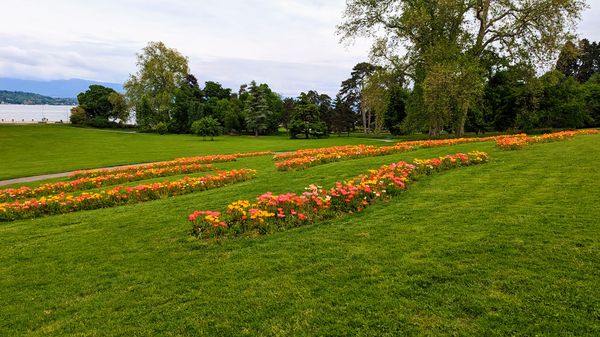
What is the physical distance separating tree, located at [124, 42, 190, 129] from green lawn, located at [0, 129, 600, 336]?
6862 cm

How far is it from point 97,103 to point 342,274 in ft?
295

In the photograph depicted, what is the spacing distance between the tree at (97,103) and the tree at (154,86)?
38.0ft

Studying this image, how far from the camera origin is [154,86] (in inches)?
2872

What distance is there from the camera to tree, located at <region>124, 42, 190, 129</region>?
70562mm

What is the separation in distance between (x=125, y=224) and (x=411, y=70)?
1001 inches

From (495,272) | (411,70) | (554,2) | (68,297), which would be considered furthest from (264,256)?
(554,2)

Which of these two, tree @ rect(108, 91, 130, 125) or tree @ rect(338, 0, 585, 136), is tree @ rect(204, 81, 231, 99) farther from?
tree @ rect(338, 0, 585, 136)

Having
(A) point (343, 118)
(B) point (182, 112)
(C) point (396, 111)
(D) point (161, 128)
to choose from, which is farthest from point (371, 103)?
(B) point (182, 112)

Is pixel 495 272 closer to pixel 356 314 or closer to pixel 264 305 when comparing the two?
pixel 356 314

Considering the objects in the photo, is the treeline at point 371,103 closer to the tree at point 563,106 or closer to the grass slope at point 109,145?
the tree at point 563,106

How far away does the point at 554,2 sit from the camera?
Result: 2298cm

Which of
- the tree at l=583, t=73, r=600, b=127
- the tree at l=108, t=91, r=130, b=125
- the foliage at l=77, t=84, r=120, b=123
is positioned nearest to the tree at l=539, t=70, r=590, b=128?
the tree at l=583, t=73, r=600, b=127

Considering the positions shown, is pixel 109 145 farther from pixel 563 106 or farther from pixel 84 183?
pixel 563 106

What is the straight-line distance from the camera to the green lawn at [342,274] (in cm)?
343
